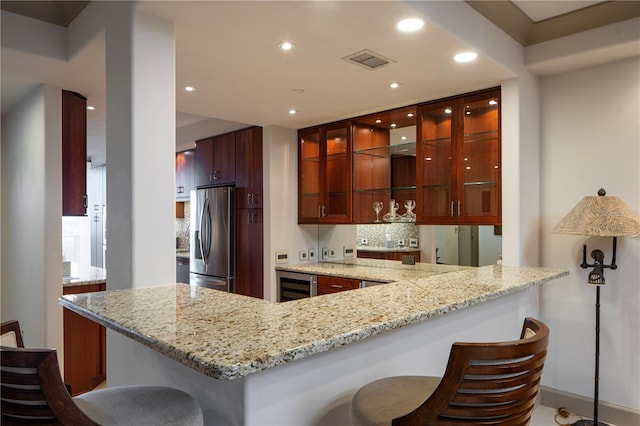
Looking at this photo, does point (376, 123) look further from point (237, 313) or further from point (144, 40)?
point (237, 313)

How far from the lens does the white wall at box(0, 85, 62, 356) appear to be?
→ 2.96m

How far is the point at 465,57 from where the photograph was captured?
252cm

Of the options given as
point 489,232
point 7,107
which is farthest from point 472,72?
point 7,107

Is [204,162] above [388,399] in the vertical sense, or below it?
above

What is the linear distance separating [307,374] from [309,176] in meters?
3.23

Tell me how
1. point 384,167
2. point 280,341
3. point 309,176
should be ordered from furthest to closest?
point 309,176 → point 384,167 → point 280,341

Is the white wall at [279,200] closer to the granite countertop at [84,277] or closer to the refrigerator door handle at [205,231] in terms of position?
the refrigerator door handle at [205,231]

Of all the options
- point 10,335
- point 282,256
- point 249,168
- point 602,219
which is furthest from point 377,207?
point 10,335

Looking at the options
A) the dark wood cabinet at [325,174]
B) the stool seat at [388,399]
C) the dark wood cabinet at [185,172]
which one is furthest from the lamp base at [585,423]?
the dark wood cabinet at [185,172]

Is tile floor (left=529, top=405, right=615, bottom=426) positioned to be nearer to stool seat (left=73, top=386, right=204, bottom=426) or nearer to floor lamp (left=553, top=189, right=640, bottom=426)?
floor lamp (left=553, top=189, right=640, bottom=426)

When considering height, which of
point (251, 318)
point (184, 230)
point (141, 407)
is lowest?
point (141, 407)

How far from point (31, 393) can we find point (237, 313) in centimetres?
62

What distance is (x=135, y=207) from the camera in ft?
6.00

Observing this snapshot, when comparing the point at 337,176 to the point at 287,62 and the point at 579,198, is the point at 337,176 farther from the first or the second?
the point at 579,198
